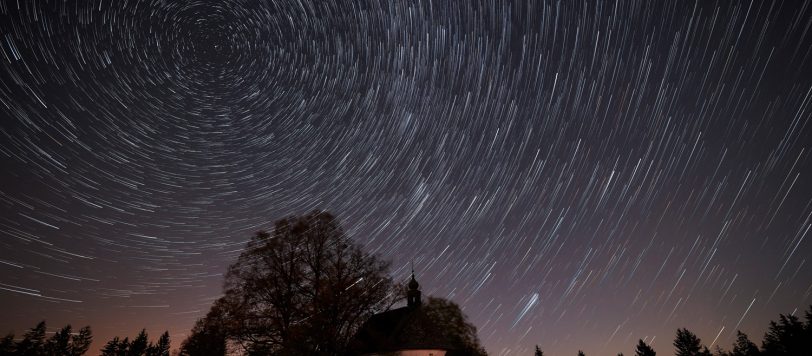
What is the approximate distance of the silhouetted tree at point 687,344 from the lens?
3086 inches

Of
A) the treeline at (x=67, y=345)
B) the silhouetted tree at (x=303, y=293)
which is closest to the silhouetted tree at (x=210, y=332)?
the silhouetted tree at (x=303, y=293)

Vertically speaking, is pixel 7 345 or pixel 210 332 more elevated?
pixel 7 345

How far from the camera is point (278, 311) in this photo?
18031mm

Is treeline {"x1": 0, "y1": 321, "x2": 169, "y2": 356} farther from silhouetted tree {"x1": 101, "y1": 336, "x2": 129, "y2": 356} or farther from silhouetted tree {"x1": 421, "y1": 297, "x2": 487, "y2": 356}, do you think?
silhouetted tree {"x1": 421, "y1": 297, "x2": 487, "y2": 356}

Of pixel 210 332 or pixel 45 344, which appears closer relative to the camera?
pixel 210 332

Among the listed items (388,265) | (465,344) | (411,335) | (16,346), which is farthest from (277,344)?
(16,346)

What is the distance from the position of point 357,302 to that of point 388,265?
2334mm

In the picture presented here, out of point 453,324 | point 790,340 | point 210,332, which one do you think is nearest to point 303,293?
point 210,332

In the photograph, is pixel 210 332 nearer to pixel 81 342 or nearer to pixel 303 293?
pixel 303 293

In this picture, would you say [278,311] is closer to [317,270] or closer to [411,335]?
[317,270]

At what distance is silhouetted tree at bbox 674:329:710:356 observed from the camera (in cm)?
7838

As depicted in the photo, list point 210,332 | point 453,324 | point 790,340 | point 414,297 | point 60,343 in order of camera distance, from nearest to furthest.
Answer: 1. point 210,332
2. point 453,324
3. point 414,297
4. point 790,340
5. point 60,343

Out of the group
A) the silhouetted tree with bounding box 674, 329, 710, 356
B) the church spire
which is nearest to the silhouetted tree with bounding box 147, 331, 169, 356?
the church spire

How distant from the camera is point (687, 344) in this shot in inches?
3135
